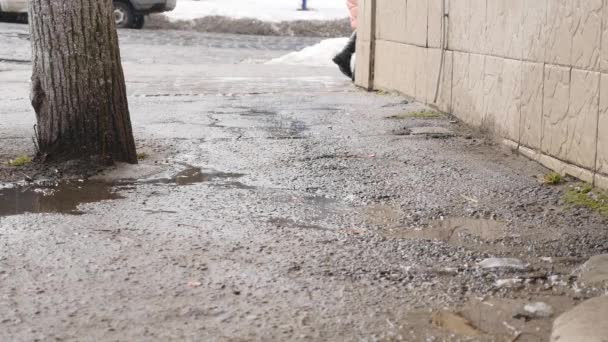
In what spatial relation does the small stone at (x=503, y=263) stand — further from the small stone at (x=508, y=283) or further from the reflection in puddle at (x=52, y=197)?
the reflection in puddle at (x=52, y=197)

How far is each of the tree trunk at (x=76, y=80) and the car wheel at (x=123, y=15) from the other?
17.0 m

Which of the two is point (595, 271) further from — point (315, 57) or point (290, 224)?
point (315, 57)

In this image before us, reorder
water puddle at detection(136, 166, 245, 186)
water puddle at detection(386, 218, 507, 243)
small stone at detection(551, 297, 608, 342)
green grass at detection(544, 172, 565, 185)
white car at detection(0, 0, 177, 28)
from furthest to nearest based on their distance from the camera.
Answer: white car at detection(0, 0, 177, 28)
water puddle at detection(136, 166, 245, 186)
green grass at detection(544, 172, 565, 185)
water puddle at detection(386, 218, 507, 243)
small stone at detection(551, 297, 608, 342)

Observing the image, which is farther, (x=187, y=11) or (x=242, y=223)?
(x=187, y=11)

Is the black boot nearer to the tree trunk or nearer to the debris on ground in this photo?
the tree trunk

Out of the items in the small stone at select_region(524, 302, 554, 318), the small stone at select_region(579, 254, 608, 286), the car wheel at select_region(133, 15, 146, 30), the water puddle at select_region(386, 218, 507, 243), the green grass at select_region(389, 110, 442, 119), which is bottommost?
the car wheel at select_region(133, 15, 146, 30)

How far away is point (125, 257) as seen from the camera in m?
3.69

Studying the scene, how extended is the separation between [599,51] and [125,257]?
2.77 m

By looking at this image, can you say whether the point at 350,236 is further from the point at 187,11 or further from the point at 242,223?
the point at 187,11

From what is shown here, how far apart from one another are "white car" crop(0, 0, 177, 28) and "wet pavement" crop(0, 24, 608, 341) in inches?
582

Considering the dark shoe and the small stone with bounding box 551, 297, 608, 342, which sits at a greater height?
the small stone with bounding box 551, 297, 608, 342

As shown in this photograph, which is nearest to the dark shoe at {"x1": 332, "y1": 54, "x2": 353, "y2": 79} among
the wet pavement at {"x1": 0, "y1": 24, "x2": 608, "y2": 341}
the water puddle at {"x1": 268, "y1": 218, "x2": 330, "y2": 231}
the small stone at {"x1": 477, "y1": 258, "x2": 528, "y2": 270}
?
the wet pavement at {"x1": 0, "y1": 24, "x2": 608, "y2": 341}

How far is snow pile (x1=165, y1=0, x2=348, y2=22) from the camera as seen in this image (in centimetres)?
2408

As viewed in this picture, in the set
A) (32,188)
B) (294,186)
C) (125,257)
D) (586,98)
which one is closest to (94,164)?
(32,188)
